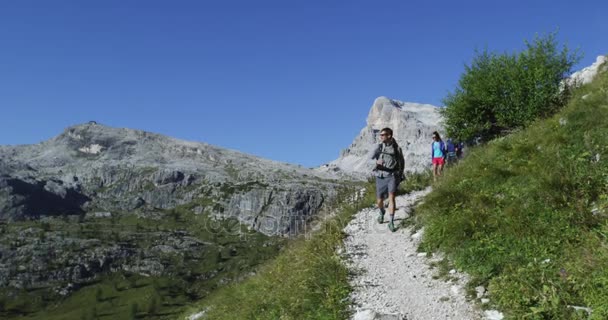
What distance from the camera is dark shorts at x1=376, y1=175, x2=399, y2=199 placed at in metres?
16.7

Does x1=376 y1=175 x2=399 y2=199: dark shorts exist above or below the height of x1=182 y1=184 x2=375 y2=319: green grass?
above

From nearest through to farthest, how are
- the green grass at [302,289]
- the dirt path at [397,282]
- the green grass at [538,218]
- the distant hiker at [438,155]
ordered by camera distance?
the green grass at [538,218] < the dirt path at [397,282] < the green grass at [302,289] < the distant hiker at [438,155]

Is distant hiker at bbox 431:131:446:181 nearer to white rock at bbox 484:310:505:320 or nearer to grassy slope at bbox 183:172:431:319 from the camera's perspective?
grassy slope at bbox 183:172:431:319

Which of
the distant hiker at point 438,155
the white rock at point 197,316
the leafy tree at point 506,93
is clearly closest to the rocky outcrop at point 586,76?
→ the leafy tree at point 506,93

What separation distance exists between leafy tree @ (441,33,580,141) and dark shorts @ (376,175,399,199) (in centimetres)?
1782

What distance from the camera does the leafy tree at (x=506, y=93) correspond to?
108 ft

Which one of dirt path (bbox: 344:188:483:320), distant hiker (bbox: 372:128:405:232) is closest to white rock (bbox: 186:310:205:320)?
dirt path (bbox: 344:188:483:320)

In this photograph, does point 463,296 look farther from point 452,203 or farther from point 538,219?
point 452,203

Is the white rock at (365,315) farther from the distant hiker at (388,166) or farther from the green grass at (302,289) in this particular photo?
the distant hiker at (388,166)

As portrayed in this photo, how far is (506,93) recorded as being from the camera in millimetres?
35562

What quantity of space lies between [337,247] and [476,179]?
5283mm

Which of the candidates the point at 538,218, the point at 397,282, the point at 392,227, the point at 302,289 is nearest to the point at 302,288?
the point at 302,289

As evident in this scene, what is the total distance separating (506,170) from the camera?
15.4 meters

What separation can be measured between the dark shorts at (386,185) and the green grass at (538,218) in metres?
1.22
